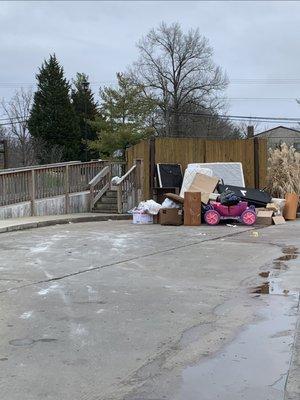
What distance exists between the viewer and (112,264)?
9.76m

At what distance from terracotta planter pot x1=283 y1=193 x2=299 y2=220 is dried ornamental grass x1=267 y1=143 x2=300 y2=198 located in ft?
2.95

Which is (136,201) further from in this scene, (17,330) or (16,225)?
(17,330)

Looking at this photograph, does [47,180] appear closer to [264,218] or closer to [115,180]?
[115,180]

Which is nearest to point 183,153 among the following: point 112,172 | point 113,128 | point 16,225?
point 112,172

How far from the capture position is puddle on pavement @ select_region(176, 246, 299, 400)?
4203 mm

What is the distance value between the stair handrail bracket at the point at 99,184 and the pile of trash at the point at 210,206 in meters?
3.50

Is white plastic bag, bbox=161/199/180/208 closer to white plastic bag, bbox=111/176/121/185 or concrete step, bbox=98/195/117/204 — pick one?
white plastic bag, bbox=111/176/121/185

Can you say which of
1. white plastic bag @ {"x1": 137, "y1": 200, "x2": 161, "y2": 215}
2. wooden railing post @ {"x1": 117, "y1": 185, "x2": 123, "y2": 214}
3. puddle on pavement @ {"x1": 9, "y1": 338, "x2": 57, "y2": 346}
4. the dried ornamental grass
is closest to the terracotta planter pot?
the dried ornamental grass

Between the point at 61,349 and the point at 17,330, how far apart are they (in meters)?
0.85

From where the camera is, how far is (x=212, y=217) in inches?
648

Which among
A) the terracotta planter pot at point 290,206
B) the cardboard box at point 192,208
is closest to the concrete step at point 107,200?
the cardboard box at point 192,208

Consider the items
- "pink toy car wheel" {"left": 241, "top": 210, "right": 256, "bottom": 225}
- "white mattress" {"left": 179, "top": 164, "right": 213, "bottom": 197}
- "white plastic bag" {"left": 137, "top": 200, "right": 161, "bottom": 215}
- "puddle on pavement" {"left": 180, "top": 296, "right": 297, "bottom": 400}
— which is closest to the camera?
"puddle on pavement" {"left": 180, "top": 296, "right": 297, "bottom": 400}

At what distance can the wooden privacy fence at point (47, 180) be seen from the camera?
1769 cm

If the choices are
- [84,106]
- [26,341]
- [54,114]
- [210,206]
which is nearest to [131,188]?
[210,206]
